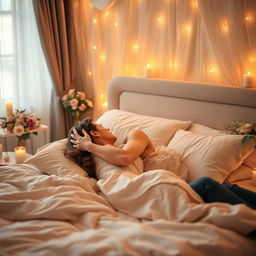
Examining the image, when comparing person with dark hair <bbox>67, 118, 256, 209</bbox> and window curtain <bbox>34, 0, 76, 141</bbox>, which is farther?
window curtain <bbox>34, 0, 76, 141</bbox>

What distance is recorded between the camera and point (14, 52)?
3.71 meters

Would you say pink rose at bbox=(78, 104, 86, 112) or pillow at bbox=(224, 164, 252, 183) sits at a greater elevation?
pink rose at bbox=(78, 104, 86, 112)

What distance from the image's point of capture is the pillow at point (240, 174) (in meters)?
2.50

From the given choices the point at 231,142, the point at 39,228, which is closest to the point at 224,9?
the point at 231,142

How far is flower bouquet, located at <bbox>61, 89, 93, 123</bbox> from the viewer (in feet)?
12.6

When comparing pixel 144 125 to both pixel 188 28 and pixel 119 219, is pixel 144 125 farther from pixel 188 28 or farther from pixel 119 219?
pixel 119 219

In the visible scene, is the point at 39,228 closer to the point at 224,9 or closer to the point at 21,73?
the point at 224,9

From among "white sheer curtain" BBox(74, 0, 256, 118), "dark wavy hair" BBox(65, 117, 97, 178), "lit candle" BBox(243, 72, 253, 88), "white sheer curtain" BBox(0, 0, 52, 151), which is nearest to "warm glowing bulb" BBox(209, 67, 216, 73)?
"white sheer curtain" BBox(74, 0, 256, 118)

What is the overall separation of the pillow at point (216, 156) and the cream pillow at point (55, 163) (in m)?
0.77

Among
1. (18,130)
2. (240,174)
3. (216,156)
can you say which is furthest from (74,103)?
(240,174)

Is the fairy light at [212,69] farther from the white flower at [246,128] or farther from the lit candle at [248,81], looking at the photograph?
the white flower at [246,128]

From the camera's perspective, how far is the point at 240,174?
2516mm

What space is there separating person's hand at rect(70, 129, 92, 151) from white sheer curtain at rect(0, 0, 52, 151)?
59.8 inches

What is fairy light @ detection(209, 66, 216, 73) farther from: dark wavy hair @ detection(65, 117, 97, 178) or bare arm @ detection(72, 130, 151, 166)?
dark wavy hair @ detection(65, 117, 97, 178)
